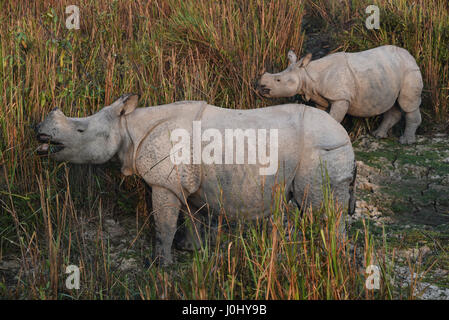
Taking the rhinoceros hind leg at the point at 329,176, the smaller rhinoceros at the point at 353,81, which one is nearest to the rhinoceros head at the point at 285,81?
the smaller rhinoceros at the point at 353,81

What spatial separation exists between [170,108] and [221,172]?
548 mm

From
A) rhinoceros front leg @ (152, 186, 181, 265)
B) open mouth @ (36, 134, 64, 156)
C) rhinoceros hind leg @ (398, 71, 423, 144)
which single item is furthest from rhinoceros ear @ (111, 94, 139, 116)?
rhinoceros hind leg @ (398, 71, 423, 144)

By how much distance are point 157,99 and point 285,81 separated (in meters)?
1.22

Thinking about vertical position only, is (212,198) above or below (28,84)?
below

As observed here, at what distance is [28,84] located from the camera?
4277mm

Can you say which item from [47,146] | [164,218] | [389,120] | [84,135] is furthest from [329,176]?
[389,120]

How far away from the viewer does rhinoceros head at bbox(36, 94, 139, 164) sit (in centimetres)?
329

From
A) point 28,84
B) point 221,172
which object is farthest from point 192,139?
point 28,84

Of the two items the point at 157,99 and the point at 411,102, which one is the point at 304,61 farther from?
the point at 157,99

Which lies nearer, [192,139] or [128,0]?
[192,139]

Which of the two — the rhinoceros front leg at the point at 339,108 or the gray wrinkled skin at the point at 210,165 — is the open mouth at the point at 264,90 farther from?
the gray wrinkled skin at the point at 210,165

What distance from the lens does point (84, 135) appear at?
132 inches

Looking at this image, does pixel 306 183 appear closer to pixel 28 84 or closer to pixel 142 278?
pixel 142 278

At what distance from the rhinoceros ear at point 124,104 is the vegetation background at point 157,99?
24.9 inches
